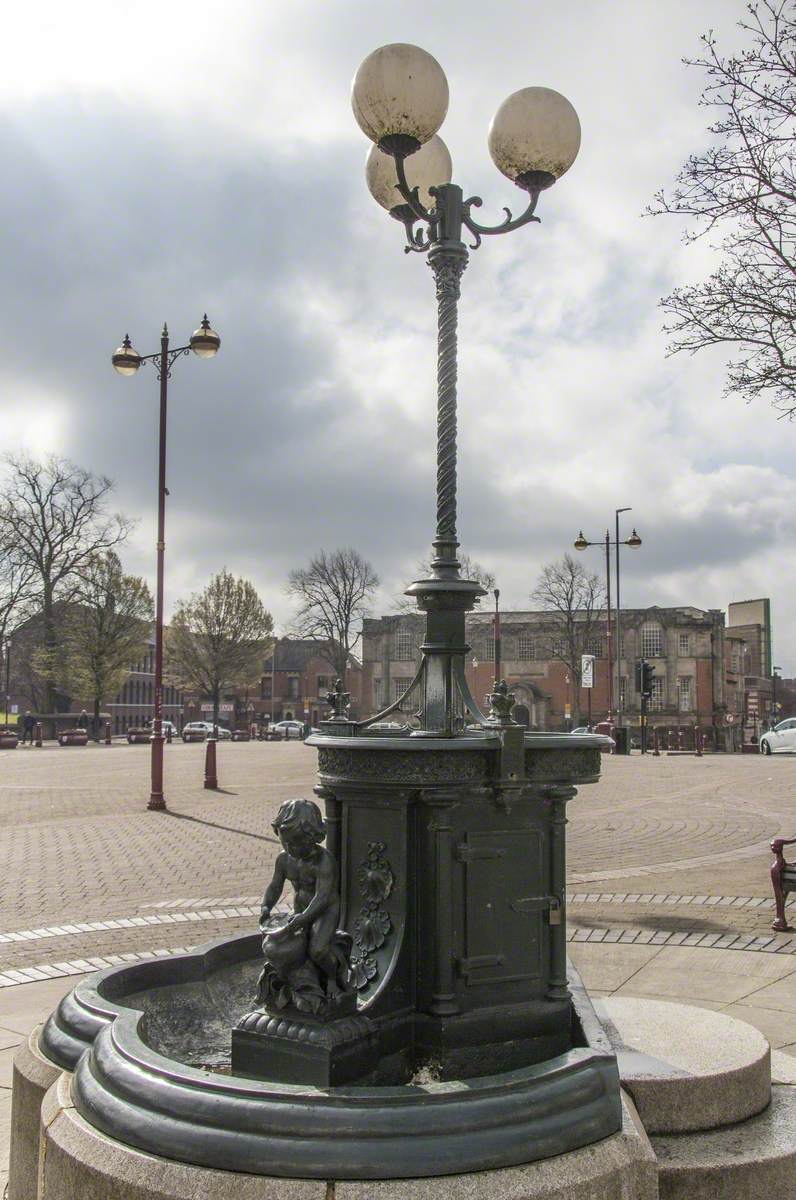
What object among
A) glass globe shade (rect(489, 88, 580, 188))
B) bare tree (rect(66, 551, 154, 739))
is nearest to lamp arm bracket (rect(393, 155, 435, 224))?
glass globe shade (rect(489, 88, 580, 188))

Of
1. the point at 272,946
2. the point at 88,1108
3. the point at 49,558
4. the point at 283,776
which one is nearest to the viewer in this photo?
the point at 88,1108

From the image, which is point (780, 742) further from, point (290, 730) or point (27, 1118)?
point (27, 1118)

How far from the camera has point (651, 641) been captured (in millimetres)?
72000

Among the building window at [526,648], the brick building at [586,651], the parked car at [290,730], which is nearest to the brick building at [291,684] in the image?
the brick building at [586,651]

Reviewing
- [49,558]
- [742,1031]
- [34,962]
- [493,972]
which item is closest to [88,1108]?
[493,972]

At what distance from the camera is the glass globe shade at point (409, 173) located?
19.5ft

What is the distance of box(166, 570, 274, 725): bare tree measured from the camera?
Answer: 219ft

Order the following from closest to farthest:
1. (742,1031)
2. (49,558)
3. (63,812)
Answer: (742,1031), (63,812), (49,558)

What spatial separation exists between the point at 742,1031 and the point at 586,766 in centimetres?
139

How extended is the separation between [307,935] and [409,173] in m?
4.48

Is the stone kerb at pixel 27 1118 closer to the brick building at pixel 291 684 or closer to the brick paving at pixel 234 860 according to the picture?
the brick paving at pixel 234 860

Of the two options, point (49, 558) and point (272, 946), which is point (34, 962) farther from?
point (49, 558)

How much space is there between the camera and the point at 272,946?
3.43m

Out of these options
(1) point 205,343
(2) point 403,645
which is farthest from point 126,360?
(2) point 403,645
